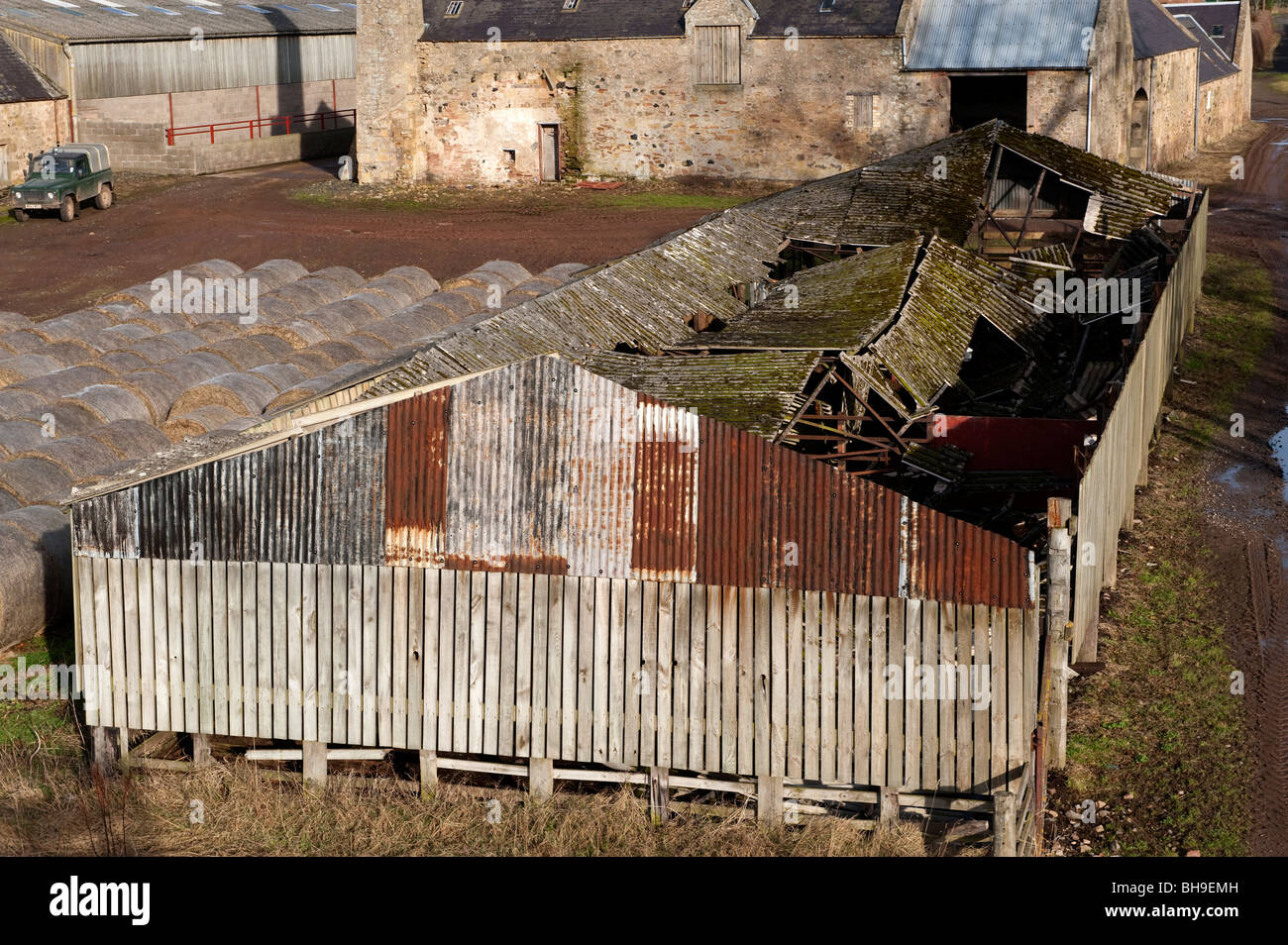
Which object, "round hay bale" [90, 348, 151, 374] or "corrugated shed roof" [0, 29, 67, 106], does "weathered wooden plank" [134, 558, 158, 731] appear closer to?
"round hay bale" [90, 348, 151, 374]

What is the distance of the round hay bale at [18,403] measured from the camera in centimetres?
1950

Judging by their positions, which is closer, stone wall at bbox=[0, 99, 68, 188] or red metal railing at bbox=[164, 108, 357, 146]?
stone wall at bbox=[0, 99, 68, 188]

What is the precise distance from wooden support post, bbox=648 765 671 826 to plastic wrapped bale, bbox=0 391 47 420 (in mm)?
10783

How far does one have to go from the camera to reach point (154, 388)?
20.6 meters

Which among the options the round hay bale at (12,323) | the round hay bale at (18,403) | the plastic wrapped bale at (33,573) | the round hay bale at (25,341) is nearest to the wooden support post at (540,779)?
the plastic wrapped bale at (33,573)

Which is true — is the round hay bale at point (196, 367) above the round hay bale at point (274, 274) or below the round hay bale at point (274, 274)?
below

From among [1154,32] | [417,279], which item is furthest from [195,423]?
[1154,32]

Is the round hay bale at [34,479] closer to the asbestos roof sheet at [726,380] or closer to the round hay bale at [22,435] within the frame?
the round hay bale at [22,435]

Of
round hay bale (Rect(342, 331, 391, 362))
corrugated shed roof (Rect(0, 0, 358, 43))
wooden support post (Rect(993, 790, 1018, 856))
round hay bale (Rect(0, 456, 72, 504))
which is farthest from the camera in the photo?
corrugated shed roof (Rect(0, 0, 358, 43))

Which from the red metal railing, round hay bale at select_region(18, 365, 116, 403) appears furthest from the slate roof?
round hay bale at select_region(18, 365, 116, 403)

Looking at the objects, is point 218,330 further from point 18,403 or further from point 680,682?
point 680,682

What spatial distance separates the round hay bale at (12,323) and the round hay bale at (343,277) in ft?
17.4

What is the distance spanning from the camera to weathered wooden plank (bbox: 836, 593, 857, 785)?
1187cm
